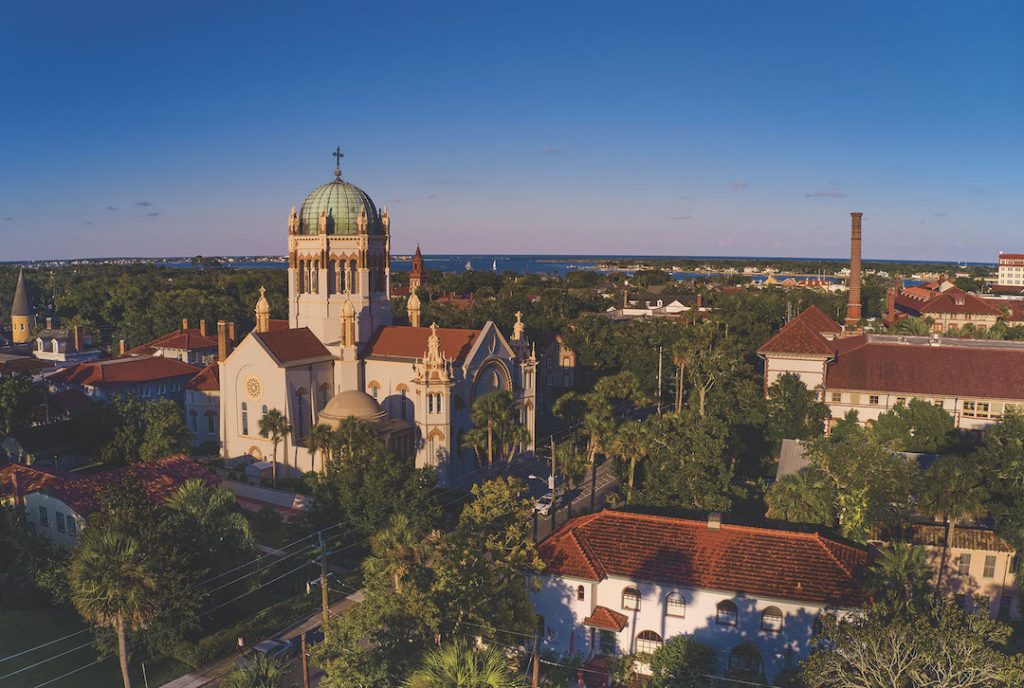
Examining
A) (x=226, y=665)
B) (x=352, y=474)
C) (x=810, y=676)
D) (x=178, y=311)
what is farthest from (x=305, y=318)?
(x=178, y=311)

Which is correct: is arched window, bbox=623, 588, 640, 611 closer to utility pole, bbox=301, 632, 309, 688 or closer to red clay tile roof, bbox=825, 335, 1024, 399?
utility pole, bbox=301, 632, 309, 688

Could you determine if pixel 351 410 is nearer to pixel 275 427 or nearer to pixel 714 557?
pixel 275 427

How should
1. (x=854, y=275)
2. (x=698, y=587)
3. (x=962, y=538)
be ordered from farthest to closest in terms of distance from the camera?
(x=854, y=275), (x=962, y=538), (x=698, y=587)

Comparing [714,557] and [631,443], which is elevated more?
[631,443]

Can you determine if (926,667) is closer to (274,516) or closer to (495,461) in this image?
(274,516)

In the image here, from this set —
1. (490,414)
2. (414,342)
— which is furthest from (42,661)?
(414,342)

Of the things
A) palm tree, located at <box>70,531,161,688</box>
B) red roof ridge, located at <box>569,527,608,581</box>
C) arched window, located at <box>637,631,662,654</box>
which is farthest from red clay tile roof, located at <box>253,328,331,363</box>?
arched window, located at <box>637,631,662,654</box>

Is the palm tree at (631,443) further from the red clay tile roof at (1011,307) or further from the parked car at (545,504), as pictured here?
the red clay tile roof at (1011,307)
